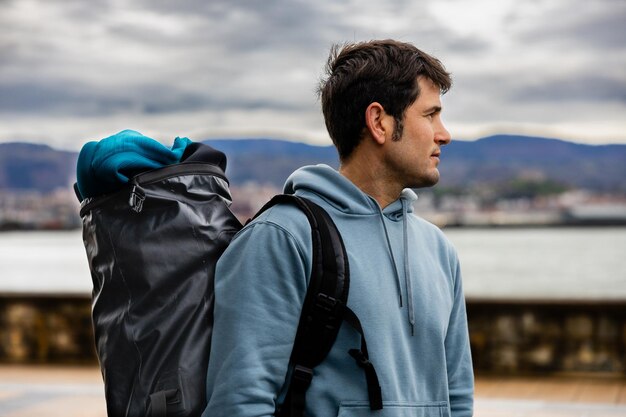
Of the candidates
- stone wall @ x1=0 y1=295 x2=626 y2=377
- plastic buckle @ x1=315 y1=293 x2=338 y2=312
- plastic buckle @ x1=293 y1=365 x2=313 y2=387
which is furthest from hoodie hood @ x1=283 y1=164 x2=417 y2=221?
stone wall @ x1=0 y1=295 x2=626 y2=377

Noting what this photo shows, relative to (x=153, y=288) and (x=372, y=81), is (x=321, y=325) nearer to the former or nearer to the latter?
(x=153, y=288)

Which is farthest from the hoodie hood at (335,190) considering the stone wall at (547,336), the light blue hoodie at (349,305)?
the stone wall at (547,336)

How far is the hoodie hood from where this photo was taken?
5.79 feet

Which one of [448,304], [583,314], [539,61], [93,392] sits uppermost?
[539,61]

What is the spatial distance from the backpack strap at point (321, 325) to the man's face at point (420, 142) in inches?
10.4

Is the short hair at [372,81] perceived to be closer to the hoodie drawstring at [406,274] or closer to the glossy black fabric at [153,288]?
the hoodie drawstring at [406,274]

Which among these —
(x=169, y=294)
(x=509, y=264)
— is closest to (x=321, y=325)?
(x=169, y=294)

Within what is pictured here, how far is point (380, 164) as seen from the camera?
1827 millimetres

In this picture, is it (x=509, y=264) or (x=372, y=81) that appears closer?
(x=372, y=81)

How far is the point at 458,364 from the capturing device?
1908mm

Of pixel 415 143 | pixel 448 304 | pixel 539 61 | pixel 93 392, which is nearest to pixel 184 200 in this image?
pixel 415 143

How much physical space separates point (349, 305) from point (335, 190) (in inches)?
9.8

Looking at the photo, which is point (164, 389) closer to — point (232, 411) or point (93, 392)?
point (232, 411)

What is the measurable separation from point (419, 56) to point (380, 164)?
0.22 meters
